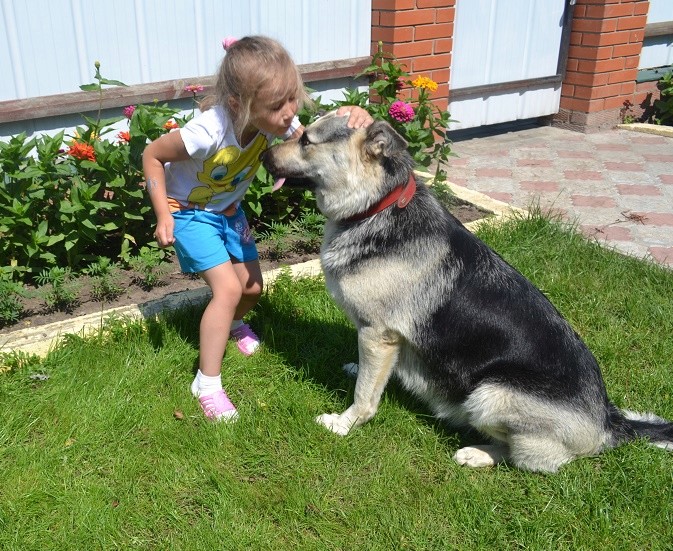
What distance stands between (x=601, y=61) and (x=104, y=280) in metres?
6.86

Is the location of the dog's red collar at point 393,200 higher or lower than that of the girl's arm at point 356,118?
lower

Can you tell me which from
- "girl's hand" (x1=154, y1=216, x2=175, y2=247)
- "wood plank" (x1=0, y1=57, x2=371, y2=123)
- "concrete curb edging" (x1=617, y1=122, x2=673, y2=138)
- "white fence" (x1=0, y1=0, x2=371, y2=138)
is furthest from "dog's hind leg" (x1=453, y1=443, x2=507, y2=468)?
"concrete curb edging" (x1=617, y1=122, x2=673, y2=138)

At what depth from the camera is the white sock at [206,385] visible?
337 cm

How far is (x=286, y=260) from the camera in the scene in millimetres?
4727

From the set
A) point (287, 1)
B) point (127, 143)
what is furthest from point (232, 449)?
point (287, 1)

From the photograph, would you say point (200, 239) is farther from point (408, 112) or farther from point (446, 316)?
point (408, 112)

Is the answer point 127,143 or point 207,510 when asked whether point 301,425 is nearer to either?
point 207,510

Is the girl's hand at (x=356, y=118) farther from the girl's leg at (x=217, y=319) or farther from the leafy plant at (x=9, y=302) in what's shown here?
the leafy plant at (x=9, y=302)

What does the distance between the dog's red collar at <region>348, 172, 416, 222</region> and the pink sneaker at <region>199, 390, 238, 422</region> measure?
3.87ft

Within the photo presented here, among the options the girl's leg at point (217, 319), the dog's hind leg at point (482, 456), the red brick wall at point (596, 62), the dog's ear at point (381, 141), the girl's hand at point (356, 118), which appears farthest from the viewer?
the red brick wall at point (596, 62)

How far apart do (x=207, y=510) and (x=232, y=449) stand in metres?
0.36

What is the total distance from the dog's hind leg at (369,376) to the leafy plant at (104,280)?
172 cm

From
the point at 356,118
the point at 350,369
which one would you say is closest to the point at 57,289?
the point at 350,369

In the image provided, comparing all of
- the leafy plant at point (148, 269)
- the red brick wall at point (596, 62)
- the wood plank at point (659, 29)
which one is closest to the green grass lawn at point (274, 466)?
the leafy plant at point (148, 269)
